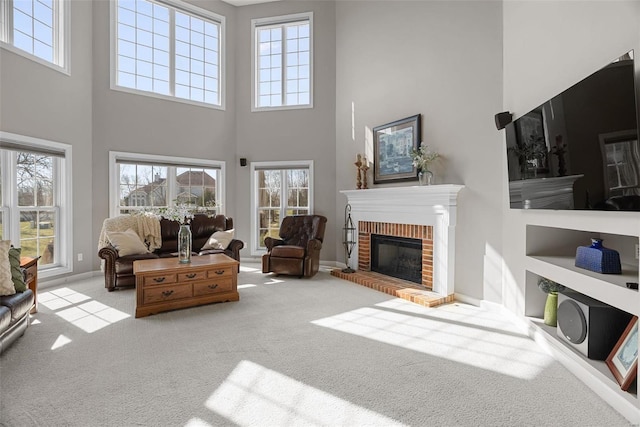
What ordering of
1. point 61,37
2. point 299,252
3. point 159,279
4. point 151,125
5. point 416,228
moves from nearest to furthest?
1. point 159,279
2. point 416,228
3. point 61,37
4. point 299,252
5. point 151,125

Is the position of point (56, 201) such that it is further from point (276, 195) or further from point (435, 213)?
point (435, 213)

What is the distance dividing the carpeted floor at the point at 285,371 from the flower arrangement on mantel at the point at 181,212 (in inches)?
43.8

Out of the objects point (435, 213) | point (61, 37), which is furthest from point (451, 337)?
point (61, 37)

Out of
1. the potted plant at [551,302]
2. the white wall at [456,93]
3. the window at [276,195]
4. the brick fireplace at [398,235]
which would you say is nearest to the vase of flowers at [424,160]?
the white wall at [456,93]

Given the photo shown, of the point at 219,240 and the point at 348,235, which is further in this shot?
the point at 348,235

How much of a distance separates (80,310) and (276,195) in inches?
146

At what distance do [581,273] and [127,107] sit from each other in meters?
6.46

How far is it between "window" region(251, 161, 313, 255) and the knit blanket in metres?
1.86

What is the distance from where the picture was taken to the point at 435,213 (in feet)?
13.9

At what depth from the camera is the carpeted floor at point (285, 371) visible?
74.6 inches

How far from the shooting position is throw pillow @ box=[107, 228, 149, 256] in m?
4.58

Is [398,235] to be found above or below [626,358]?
above

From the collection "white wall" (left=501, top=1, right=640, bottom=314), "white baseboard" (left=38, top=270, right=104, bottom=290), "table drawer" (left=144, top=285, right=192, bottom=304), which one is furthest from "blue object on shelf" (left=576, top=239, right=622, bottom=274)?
"white baseboard" (left=38, top=270, right=104, bottom=290)

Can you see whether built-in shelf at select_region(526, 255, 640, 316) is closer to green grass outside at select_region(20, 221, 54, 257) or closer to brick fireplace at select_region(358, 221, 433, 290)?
brick fireplace at select_region(358, 221, 433, 290)
